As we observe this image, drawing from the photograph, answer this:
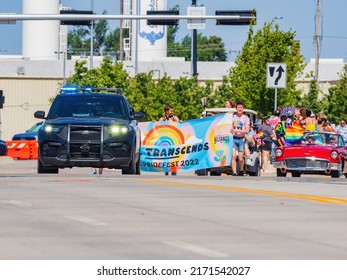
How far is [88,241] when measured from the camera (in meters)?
12.7

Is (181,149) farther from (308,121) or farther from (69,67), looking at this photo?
(69,67)

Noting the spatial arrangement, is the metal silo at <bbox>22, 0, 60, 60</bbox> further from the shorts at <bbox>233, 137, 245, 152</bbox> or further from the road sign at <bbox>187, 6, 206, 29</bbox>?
the shorts at <bbox>233, 137, 245, 152</bbox>

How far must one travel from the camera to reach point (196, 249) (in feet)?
39.3

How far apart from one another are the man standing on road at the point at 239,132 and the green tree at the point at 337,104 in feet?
153

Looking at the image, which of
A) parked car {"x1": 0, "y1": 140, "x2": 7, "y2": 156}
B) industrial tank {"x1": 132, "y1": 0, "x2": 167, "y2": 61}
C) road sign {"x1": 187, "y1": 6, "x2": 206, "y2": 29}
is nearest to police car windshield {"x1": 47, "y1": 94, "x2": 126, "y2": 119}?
road sign {"x1": 187, "y1": 6, "x2": 206, "y2": 29}

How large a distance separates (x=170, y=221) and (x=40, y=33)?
10463 cm

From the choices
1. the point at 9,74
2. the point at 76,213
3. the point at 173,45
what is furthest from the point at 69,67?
the point at 76,213

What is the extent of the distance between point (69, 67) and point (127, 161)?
3441 inches

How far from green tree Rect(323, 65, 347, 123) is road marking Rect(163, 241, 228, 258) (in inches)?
2599

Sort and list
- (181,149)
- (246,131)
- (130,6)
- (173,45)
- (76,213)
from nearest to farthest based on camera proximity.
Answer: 1. (76,213)
2. (246,131)
3. (181,149)
4. (130,6)
5. (173,45)

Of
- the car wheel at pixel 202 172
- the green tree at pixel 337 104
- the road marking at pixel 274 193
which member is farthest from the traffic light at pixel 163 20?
the green tree at pixel 337 104

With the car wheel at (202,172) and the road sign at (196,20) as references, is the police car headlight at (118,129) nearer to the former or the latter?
the car wheel at (202,172)

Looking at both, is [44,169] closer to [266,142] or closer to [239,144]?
[239,144]

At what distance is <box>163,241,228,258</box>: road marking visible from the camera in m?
11.5
